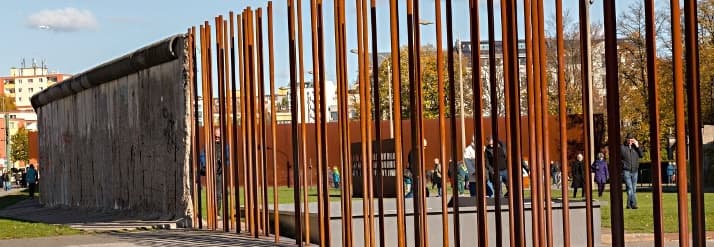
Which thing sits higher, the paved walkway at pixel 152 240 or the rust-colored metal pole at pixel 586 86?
the rust-colored metal pole at pixel 586 86

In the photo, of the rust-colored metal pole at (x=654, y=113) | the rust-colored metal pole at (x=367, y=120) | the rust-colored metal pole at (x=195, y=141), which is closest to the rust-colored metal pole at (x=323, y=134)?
the rust-colored metal pole at (x=367, y=120)

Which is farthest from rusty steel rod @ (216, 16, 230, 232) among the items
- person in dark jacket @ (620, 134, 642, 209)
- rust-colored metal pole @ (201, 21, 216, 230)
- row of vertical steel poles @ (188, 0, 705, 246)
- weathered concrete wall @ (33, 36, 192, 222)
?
person in dark jacket @ (620, 134, 642, 209)

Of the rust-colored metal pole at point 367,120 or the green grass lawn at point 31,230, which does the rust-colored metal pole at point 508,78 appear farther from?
the green grass lawn at point 31,230

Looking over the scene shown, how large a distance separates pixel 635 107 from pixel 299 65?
80.5 feet

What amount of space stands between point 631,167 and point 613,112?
49.7 ft

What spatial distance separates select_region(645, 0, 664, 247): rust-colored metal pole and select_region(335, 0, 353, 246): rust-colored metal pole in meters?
4.36

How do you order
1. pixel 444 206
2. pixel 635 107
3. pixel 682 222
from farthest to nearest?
pixel 635 107 → pixel 444 206 → pixel 682 222

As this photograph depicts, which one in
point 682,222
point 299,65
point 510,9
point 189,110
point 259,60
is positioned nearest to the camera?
point 682,222

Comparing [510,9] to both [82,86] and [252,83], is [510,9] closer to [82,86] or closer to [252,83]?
[252,83]

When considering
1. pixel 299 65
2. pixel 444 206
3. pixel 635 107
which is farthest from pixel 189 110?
pixel 635 107

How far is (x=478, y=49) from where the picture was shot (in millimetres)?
8766

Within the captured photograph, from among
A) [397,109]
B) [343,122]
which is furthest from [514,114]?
[343,122]

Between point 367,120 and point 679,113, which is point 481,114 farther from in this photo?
point 367,120

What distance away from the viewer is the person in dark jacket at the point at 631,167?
20.9m
